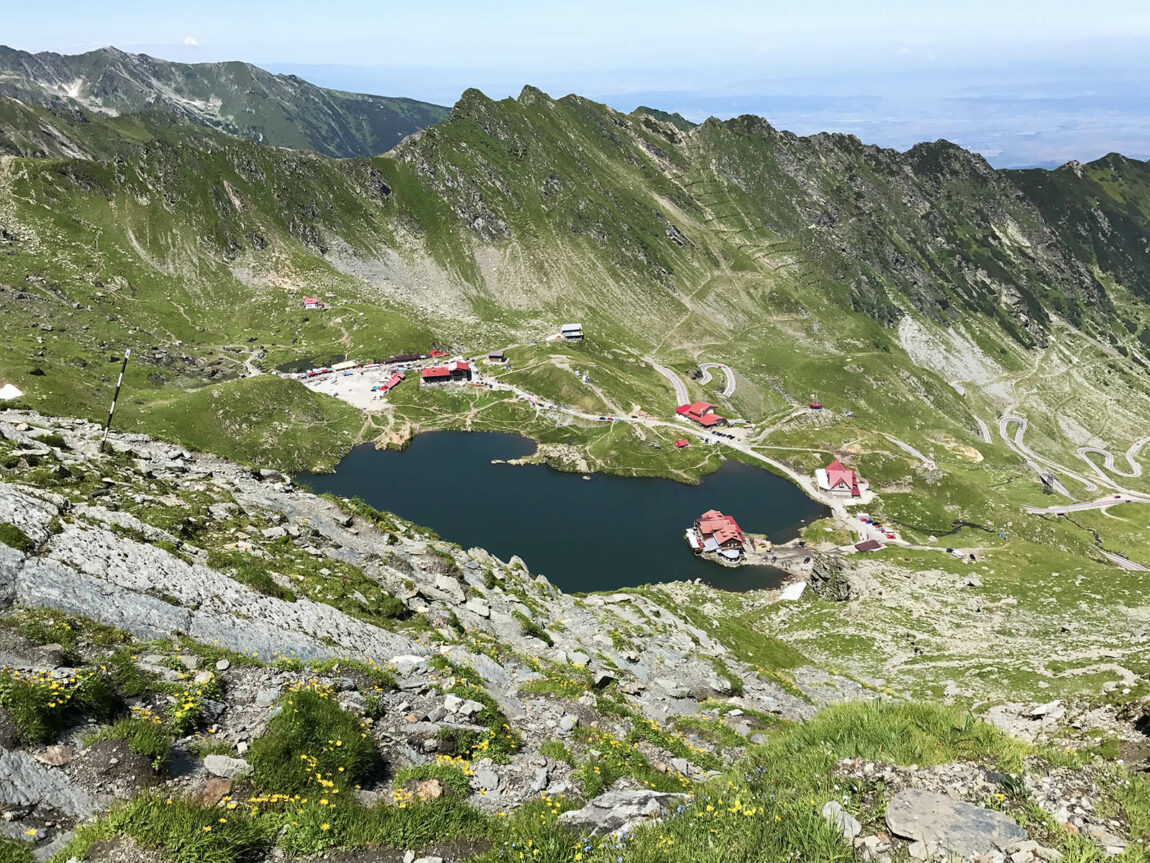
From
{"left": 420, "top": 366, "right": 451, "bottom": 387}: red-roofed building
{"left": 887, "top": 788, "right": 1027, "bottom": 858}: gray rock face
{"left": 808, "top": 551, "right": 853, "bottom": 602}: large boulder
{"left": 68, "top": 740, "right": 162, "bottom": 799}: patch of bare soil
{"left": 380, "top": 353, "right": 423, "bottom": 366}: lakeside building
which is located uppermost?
{"left": 887, "top": 788, "right": 1027, "bottom": 858}: gray rock face

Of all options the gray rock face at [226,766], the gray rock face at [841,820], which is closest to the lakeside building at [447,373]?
the gray rock face at [226,766]

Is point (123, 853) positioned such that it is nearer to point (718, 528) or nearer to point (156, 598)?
point (156, 598)

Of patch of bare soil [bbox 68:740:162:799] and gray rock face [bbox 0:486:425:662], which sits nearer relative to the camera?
patch of bare soil [bbox 68:740:162:799]

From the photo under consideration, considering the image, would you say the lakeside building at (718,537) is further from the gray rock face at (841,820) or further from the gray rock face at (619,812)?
the gray rock face at (841,820)

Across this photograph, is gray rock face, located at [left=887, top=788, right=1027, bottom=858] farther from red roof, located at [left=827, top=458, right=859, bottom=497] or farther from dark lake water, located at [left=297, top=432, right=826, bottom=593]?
red roof, located at [left=827, top=458, right=859, bottom=497]

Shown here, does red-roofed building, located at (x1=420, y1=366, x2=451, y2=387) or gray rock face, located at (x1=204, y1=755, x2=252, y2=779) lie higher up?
gray rock face, located at (x1=204, y1=755, x2=252, y2=779)

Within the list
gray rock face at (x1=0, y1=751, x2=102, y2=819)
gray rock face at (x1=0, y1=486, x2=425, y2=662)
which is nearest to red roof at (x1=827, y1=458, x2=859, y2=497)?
gray rock face at (x1=0, y1=486, x2=425, y2=662)

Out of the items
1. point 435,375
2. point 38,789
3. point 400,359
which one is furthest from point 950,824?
point 400,359
